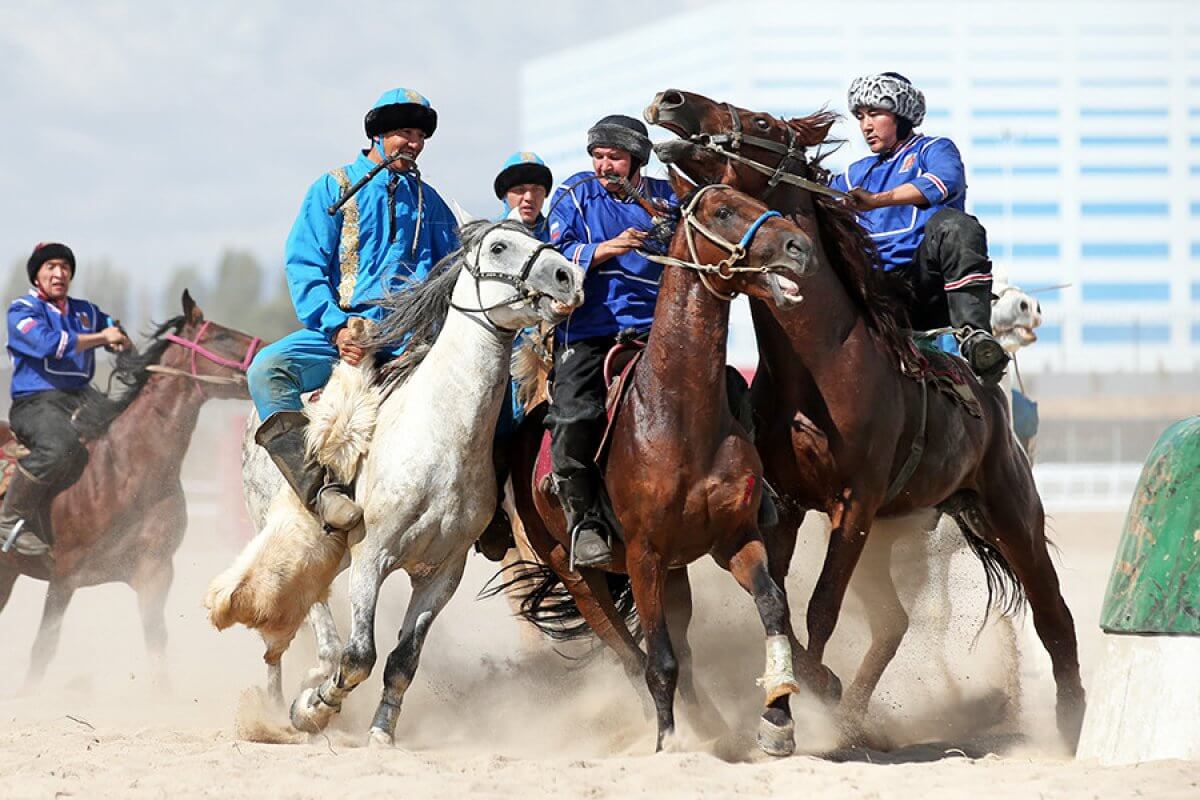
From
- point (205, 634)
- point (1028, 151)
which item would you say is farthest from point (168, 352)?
point (1028, 151)

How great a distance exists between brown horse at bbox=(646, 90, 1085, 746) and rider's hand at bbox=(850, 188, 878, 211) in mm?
73

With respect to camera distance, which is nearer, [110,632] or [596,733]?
[596,733]

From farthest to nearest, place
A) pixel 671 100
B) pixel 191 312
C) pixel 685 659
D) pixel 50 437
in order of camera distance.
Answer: pixel 191 312 → pixel 50 437 → pixel 685 659 → pixel 671 100

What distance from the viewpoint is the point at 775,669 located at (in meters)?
5.57

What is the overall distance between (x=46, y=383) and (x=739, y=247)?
5.86 metres

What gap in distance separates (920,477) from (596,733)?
1818 mm

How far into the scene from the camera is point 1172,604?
5262mm

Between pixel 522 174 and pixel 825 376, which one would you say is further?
pixel 522 174

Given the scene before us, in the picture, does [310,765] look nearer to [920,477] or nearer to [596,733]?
[596,733]

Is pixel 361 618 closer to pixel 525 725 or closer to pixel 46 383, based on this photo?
pixel 525 725

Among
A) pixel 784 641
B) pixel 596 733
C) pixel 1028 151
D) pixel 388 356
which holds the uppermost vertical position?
pixel 1028 151

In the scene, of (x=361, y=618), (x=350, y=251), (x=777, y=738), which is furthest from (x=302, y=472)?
(x=777, y=738)

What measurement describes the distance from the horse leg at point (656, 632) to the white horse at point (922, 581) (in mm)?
1075

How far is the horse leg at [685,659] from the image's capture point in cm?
618
